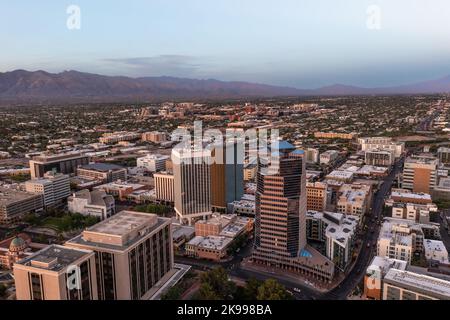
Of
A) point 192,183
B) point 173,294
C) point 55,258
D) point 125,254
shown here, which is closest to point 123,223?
point 125,254

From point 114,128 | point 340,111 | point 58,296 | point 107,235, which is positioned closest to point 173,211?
point 107,235

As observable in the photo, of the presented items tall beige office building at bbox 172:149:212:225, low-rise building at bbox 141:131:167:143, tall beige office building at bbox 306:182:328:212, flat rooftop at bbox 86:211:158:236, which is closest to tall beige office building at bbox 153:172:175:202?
tall beige office building at bbox 172:149:212:225

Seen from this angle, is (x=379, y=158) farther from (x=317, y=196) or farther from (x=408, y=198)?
(x=317, y=196)

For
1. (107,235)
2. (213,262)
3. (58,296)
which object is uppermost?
(107,235)

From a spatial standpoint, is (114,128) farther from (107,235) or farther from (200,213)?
(107,235)

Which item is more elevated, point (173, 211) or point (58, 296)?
point (58, 296)

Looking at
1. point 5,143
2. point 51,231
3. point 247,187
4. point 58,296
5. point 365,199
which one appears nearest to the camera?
point 58,296
